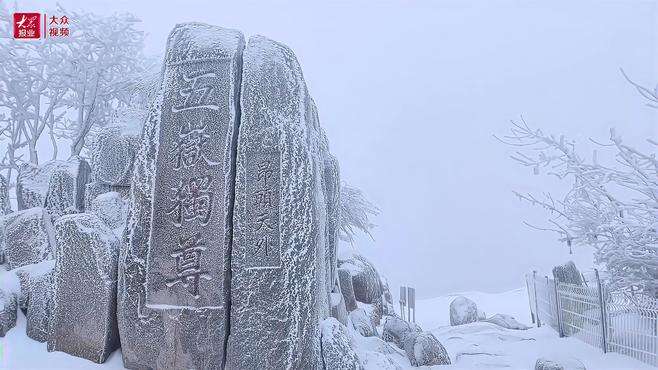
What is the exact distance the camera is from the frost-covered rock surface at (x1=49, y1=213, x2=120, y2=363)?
5.27 metres

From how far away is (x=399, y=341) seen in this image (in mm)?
8328

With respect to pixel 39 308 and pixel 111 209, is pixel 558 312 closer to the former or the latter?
pixel 111 209

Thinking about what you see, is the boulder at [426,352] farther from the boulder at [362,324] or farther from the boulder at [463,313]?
the boulder at [463,313]

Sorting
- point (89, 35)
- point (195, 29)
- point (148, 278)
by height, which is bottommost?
point (148, 278)

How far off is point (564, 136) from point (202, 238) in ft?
19.0

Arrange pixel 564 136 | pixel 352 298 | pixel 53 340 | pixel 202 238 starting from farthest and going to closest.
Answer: pixel 352 298
pixel 564 136
pixel 53 340
pixel 202 238

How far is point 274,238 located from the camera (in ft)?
16.5

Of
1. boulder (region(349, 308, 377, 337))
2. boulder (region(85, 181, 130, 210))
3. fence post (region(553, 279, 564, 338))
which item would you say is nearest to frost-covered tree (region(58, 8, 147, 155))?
boulder (region(85, 181, 130, 210))

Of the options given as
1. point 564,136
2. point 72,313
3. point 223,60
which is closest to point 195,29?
point 223,60

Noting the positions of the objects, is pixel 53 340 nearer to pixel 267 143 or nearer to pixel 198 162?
pixel 198 162

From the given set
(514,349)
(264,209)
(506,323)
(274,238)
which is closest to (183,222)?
(264,209)

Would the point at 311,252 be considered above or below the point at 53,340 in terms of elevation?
above

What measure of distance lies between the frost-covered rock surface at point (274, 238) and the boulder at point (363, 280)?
571 cm

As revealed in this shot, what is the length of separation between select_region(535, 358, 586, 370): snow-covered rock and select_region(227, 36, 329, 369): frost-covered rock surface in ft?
11.6
